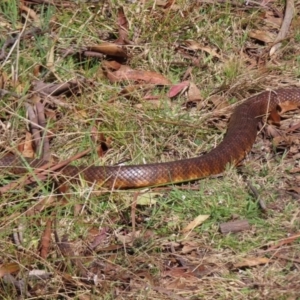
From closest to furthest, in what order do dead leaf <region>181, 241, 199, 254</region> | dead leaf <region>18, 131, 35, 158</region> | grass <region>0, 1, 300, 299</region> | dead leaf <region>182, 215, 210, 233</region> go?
grass <region>0, 1, 300, 299</region>
dead leaf <region>181, 241, 199, 254</region>
dead leaf <region>182, 215, 210, 233</region>
dead leaf <region>18, 131, 35, 158</region>

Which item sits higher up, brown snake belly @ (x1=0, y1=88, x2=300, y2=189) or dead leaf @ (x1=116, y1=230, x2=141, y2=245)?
brown snake belly @ (x1=0, y1=88, x2=300, y2=189)

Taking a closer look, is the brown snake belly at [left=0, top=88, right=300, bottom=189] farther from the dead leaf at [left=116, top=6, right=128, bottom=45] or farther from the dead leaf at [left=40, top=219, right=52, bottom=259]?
the dead leaf at [left=116, top=6, right=128, bottom=45]

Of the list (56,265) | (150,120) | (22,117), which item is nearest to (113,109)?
(150,120)

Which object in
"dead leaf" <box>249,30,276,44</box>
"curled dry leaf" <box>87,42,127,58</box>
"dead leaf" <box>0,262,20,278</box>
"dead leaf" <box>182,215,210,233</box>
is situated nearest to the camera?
"dead leaf" <box>0,262,20,278</box>

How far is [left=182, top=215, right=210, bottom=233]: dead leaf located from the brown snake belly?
0.43 m

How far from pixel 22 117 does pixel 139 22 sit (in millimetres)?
1515

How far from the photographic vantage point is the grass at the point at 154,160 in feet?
13.8

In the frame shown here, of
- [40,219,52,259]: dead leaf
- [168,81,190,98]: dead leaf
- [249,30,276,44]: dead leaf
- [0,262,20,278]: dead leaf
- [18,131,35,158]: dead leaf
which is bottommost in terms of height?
[18,131,35,158]: dead leaf

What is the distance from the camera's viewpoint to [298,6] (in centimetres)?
670

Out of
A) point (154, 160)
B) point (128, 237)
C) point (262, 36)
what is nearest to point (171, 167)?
point (154, 160)

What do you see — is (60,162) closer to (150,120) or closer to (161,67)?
(150,120)

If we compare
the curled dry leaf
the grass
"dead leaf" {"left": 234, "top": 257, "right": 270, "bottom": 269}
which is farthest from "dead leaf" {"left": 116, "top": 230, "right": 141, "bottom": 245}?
the curled dry leaf

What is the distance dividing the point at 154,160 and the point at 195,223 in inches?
31.0

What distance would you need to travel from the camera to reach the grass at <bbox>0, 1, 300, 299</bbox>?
421 cm
